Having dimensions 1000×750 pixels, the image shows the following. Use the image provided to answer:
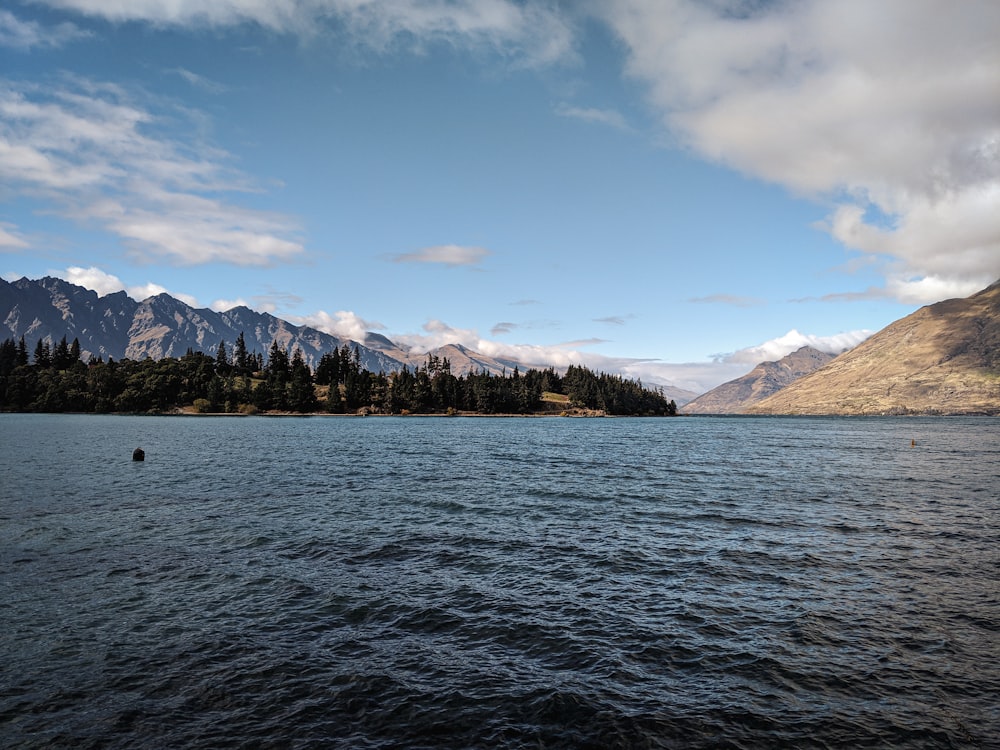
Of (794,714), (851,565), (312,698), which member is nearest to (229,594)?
(312,698)

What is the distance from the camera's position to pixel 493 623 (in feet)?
72.6

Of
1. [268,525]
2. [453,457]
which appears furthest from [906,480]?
[268,525]

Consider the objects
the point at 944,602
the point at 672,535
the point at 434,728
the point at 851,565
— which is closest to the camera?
the point at 434,728

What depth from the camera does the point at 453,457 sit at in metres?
92.4

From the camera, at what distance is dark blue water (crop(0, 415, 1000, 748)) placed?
1537cm

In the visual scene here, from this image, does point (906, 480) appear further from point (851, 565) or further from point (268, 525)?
point (268, 525)

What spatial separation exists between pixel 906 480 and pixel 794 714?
2646 inches

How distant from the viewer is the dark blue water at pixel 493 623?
15.4 metres

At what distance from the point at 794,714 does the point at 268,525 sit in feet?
113

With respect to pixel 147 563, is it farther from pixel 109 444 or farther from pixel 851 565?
pixel 109 444

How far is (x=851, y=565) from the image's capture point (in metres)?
30.6

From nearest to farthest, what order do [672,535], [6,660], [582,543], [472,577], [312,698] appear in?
[312,698]
[6,660]
[472,577]
[582,543]
[672,535]

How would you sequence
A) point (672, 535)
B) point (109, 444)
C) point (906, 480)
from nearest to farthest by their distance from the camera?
point (672, 535), point (906, 480), point (109, 444)

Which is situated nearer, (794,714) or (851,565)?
(794,714)
